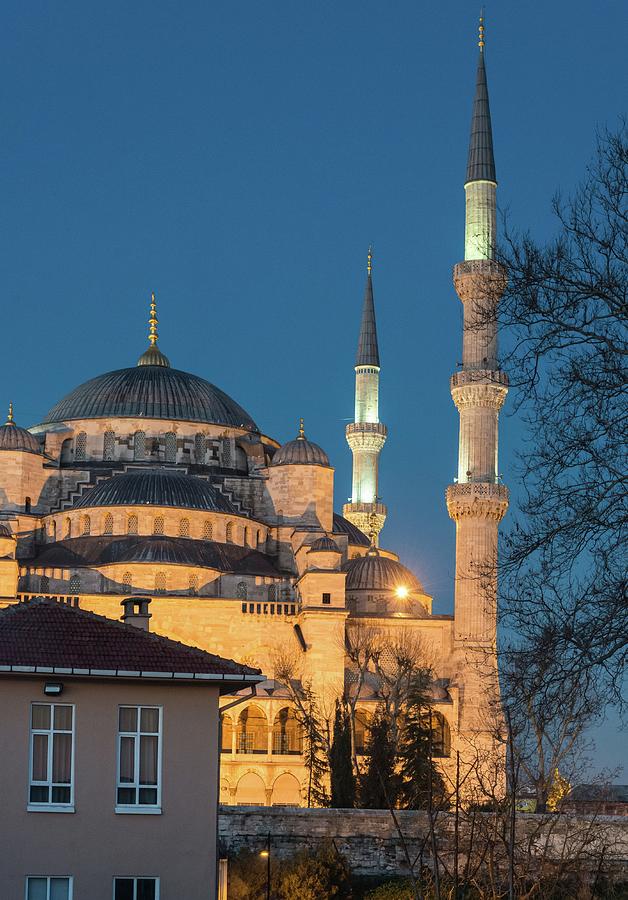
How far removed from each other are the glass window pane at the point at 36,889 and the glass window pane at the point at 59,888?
79 mm

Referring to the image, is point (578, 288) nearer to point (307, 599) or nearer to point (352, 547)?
point (307, 599)

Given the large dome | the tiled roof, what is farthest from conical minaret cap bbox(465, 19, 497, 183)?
the tiled roof

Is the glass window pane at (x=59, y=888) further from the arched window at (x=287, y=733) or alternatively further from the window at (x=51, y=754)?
the arched window at (x=287, y=733)

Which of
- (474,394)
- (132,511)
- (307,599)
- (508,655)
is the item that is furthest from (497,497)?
(508,655)

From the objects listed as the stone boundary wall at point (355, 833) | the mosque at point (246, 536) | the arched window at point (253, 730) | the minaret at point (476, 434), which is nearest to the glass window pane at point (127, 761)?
the stone boundary wall at point (355, 833)

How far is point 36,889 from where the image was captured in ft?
65.6

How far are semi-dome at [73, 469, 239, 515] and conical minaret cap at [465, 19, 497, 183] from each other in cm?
1338

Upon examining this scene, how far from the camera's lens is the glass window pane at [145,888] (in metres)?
20.1

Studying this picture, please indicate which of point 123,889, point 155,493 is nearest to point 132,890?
point 123,889

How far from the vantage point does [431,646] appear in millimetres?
55031

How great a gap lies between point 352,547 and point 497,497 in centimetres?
1229

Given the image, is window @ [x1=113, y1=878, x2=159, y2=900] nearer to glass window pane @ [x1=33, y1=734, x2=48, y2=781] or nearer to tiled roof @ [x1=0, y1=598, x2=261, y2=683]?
glass window pane @ [x1=33, y1=734, x2=48, y2=781]

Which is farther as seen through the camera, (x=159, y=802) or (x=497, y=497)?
(x=497, y=497)

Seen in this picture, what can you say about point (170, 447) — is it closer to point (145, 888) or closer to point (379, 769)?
point (379, 769)
